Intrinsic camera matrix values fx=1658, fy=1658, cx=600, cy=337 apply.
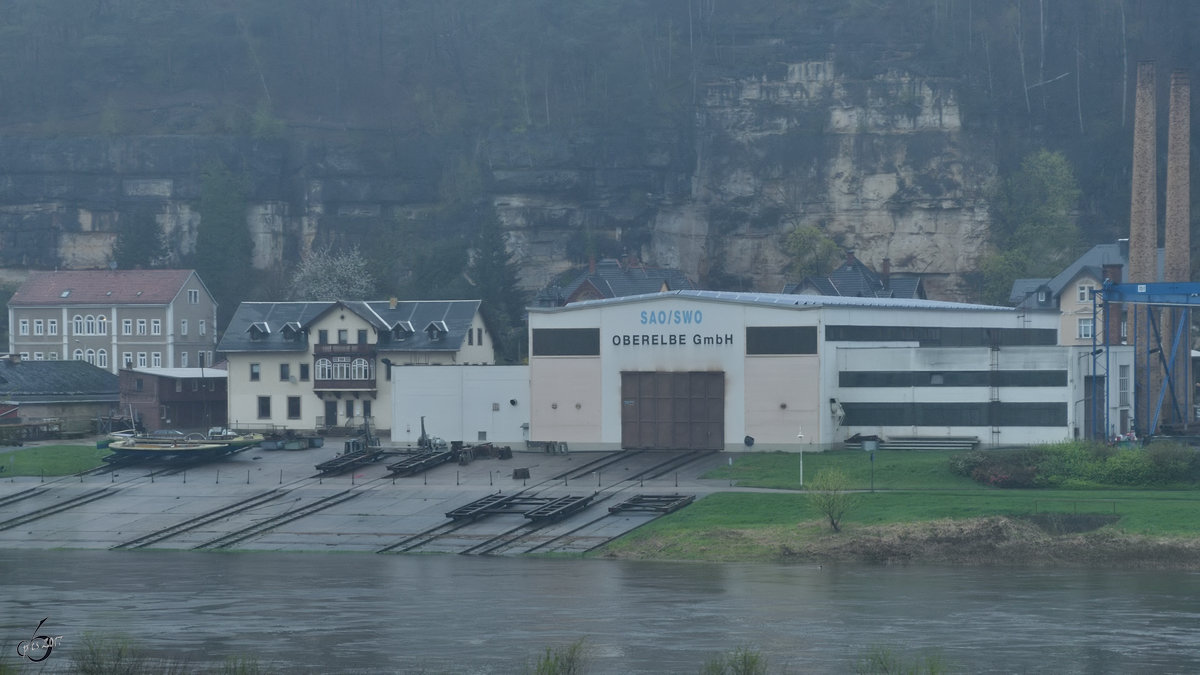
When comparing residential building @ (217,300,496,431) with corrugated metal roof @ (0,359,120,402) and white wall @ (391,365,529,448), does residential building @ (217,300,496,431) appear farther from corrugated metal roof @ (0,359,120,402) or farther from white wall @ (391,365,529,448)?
corrugated metal roof @ (0,359,120,402)

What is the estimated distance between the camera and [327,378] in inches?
3597

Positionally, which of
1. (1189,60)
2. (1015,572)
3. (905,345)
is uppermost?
(1189,60)

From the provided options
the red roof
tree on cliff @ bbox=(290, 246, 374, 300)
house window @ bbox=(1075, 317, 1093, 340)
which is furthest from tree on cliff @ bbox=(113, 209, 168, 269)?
house window @ bbox=(1075, 317, 1093, 340)

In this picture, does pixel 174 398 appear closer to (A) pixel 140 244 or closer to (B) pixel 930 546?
(A) pixel 140 244

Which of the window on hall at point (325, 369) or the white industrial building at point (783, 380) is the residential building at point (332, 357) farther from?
the white industrial building at point (783, 380)

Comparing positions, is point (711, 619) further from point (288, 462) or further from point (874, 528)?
point (288, 462)

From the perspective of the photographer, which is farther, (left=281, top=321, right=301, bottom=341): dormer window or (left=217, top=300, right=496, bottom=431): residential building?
(left=281, top=321, right=301, bottom=341): dormer window

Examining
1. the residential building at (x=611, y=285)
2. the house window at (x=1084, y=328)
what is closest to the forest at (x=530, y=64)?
the residential building at (x=611, y=285)

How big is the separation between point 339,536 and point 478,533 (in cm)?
522

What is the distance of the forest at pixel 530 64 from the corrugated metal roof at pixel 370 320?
44.3 m

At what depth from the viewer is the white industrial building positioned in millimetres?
71000

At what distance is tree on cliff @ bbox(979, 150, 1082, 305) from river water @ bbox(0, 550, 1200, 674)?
88.4 metres

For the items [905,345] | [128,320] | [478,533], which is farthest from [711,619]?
[128,320]

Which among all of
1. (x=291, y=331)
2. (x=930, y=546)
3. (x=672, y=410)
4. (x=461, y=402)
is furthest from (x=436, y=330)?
(x=930, y=546)
